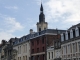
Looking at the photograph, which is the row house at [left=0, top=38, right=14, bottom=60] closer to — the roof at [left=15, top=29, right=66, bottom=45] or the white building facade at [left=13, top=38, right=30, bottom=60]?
the white building facade at [left=13, top=38, right=30, bottom=60]

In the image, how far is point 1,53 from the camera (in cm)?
10806

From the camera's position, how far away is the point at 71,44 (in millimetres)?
51438

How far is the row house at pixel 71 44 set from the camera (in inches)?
1911

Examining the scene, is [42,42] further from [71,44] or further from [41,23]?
[41,23]

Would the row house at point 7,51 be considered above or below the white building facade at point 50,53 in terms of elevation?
above

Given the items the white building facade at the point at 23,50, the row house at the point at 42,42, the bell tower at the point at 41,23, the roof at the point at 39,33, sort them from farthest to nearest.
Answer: the bell tower at the point at 41,23, the white building facade at the point at 23,50, the roof at the point at 39,33, the row house at the point at 42,42

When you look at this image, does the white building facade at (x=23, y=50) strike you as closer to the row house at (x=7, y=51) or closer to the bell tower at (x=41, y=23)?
the row house at (x=7, y=51)

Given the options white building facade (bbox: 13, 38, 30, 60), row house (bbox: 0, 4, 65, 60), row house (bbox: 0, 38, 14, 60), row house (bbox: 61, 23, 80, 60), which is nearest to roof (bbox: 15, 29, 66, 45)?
row house (bbox: 0, 4, 65, 60)

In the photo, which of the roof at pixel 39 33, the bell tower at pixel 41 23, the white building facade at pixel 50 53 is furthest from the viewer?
the bell tower at pixel 41 23

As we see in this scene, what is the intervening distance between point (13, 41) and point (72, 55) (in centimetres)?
4940

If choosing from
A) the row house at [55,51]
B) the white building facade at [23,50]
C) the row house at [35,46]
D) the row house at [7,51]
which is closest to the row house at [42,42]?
the row house at [35,46]

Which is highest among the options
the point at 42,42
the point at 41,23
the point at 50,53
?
the point at 41,23

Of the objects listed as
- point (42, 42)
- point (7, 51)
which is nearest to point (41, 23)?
point (7, 51)

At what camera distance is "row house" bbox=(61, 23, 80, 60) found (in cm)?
4853
